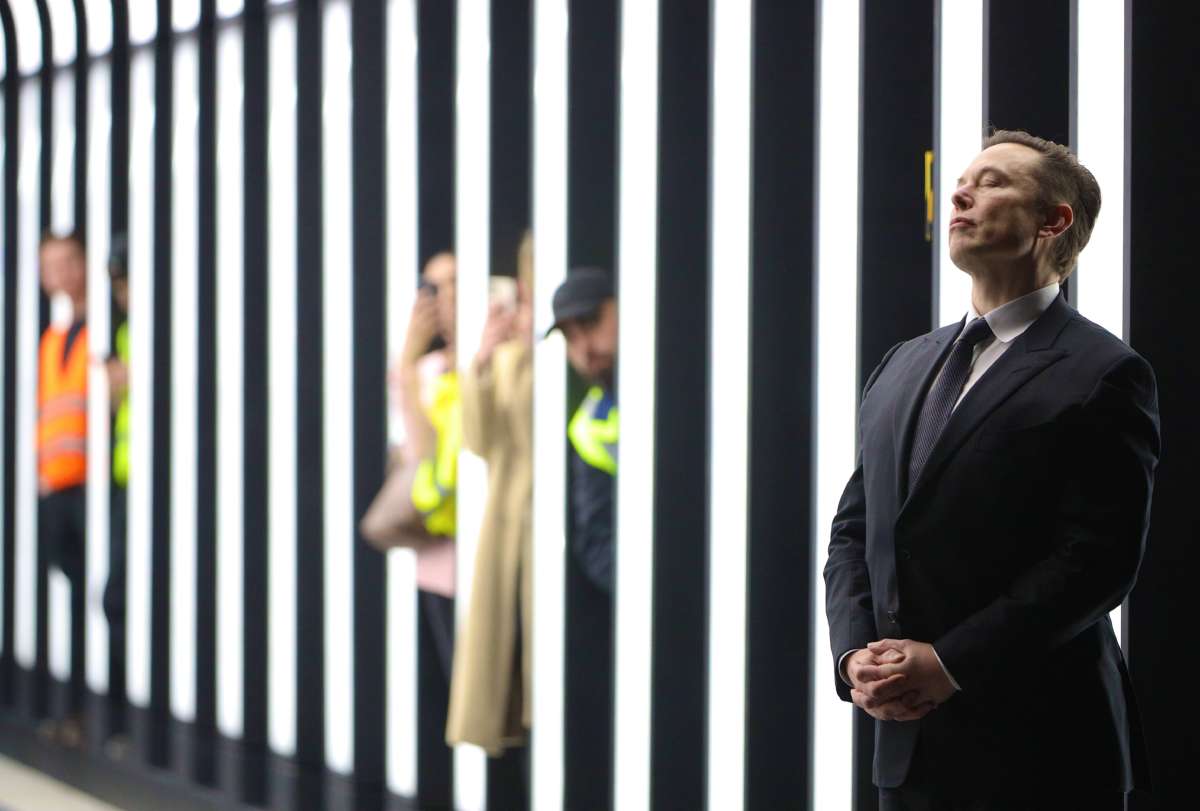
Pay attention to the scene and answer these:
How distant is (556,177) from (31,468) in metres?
2.81

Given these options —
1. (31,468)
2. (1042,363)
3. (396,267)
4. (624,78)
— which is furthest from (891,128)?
(31,468)

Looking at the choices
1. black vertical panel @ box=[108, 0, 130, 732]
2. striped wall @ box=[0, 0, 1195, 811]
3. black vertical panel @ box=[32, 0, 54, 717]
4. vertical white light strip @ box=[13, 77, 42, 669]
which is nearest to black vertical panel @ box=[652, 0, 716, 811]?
striped wall @ box=[0, 0, 1195, 811]

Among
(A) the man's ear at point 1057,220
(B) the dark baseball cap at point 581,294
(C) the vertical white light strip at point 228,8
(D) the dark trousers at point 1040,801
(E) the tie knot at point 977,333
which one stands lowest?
(D) the dark trousers at point 1040,801

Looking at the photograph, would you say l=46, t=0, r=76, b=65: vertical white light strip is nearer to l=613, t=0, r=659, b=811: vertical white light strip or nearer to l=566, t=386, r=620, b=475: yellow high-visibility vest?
l=613, t=0, r=659, b=811: vertical white light strip

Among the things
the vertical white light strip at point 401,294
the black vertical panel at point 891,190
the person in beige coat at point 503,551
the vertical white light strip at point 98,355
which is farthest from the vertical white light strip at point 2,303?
the black vertical panel at point 891,190

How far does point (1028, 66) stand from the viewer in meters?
A: 2.29

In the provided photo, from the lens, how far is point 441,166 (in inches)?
131

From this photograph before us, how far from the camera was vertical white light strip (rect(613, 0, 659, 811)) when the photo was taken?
2.91 meters

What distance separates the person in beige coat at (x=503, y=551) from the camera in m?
3.15

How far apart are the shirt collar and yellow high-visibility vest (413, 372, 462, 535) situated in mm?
1800

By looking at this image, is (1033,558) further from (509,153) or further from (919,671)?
(509,153)

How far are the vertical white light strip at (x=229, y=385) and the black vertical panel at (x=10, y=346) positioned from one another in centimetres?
131

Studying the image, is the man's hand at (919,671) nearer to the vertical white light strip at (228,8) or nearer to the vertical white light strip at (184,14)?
the vertical white light strip at (228,8)

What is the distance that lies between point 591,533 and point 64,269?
2.51 metres
